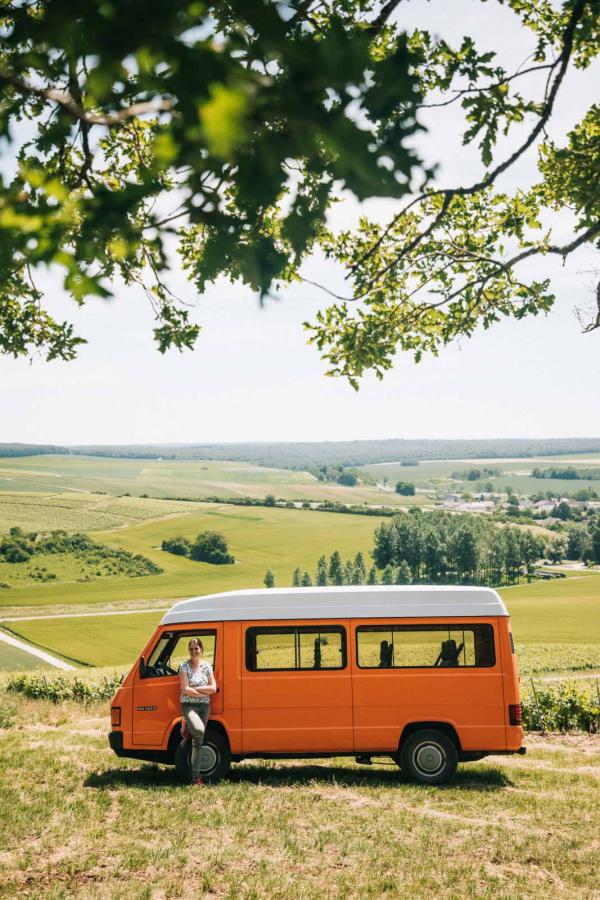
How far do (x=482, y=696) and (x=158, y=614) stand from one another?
4473 inches

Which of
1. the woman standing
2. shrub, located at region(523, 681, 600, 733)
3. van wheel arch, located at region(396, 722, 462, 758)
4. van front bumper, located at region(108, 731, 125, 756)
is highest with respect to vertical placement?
the woman standing

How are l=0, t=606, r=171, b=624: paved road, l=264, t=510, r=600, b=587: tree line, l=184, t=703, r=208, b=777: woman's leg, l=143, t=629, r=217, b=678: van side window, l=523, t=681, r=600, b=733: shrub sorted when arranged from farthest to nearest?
l=264, t=510, r=600, b=587: tree line
l=0, t=606, r=171, b=624: paved road
l=523, t=681, r=600, b=733: shrub
l=143, t=629, r=217, b=678: van side window
l=184, t=703, r=208, b=777: woman's leg

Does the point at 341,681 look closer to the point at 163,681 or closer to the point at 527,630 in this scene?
the point at 163,681

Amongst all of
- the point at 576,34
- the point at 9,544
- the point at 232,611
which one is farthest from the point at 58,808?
the point at 9,544

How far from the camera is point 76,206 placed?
3.14 metres

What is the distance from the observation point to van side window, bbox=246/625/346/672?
11094mm

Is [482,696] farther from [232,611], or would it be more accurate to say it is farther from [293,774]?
[232,611]

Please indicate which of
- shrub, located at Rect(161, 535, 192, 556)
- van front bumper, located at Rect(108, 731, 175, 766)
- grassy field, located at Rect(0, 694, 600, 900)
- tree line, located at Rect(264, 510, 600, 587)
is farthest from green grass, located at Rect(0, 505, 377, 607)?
grassy field, located at Rect(0, 694, 600, 900)

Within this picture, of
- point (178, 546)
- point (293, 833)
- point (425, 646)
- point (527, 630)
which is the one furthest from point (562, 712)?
point (178, 546)

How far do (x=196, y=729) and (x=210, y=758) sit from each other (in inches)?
34.9

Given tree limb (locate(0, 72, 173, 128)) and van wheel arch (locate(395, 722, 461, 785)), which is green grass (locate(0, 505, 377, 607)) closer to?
van wheel arch (locate(395, 722, 461, 785))

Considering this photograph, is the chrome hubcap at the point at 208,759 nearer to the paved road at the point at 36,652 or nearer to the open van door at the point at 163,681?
the open van door at the point at 163,681

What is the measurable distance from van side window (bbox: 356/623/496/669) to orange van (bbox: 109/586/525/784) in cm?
2

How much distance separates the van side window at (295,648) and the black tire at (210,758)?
43.4 inches
